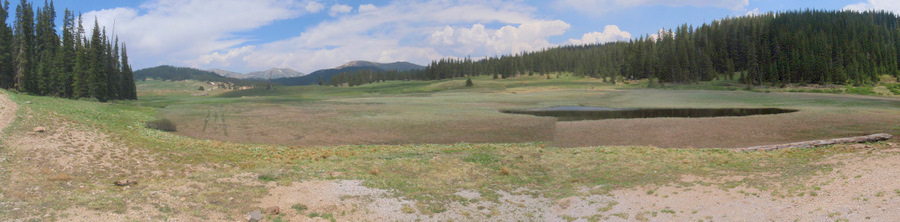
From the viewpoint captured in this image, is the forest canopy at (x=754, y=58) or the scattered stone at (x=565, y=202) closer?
the scattered stone at (x=565, y=202)

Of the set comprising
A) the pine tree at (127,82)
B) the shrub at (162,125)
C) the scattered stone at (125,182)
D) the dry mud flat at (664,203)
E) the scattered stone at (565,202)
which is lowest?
the scattered stone at (565,202)

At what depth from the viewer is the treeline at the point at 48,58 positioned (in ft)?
244

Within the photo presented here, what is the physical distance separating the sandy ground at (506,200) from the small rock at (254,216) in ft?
0.69

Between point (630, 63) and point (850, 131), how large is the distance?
11015 centimetres

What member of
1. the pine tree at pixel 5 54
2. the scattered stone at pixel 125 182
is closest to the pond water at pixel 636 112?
the scattered stone at pixel 125 182

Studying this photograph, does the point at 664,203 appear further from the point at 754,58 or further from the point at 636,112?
the point at 754,58

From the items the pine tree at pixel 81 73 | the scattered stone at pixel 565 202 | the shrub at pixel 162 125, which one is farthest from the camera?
the pine tree at pixel 81 73

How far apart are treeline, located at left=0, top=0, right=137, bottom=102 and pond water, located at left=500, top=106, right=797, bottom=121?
71.7 m

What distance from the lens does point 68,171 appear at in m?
16.0

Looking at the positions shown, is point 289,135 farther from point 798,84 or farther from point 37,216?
point 798,84

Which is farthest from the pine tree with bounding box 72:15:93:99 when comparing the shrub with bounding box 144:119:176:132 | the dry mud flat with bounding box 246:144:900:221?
the dry mud flat with bounding box 246:144:900:221

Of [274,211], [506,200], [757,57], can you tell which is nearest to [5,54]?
[274,211]

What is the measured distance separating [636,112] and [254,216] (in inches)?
1810

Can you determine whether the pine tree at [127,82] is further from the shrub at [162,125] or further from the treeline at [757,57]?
the treeline at [757,57]
